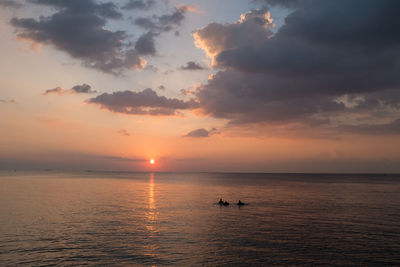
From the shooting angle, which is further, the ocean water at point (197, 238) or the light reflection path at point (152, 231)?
the light reflection path at point (152, 231)

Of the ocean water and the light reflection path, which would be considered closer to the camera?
the ocean water

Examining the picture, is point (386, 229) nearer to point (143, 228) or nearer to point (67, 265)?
point (143, 228)

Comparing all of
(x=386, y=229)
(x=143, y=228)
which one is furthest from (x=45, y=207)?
(x=386, y=229)

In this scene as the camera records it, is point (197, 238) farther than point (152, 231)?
No

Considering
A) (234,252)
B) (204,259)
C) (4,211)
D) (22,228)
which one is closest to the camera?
(204,259)

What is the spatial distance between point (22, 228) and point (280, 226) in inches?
1629

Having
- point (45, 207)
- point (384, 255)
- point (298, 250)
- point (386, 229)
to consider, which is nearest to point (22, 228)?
point (45, 207)

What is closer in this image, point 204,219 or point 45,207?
point 204,219

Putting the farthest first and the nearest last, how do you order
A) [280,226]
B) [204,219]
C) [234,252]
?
[204,219] → [280,226] → [234,252]

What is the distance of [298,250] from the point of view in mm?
35031

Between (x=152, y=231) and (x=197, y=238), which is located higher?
(x=197, y=238)

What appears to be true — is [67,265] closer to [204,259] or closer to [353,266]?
[204,259]

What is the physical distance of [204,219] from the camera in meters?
55.7

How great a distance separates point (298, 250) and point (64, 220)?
4028 centimetres
